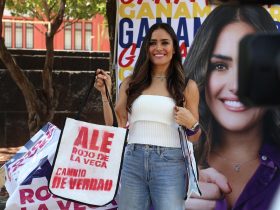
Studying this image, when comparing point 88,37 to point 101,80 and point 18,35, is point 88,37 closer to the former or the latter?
point 18,35

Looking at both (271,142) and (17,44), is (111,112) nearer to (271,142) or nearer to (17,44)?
(271,142)

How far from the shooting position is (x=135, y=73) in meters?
3.63

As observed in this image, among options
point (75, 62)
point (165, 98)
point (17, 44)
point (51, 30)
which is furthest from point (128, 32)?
point (17, 44)

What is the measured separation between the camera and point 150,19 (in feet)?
15.5

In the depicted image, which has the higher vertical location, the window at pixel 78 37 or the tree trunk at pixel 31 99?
the window at pixel 78 37

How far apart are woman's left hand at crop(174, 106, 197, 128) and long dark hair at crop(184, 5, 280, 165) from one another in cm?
134

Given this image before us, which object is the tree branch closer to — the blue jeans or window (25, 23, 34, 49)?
the blue jeans

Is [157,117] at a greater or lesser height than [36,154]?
greater

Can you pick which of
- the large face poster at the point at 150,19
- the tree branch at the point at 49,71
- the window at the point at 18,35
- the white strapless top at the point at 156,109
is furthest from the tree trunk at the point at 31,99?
the window at the point at 18,35

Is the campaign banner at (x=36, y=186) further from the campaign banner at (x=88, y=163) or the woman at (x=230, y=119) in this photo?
the woman at (x=230, y=119)

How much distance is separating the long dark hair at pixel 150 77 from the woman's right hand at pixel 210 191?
1.38 metres

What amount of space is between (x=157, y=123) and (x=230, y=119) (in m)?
1.42

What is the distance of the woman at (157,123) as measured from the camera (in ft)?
11.1

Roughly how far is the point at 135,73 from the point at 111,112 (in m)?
0.30
